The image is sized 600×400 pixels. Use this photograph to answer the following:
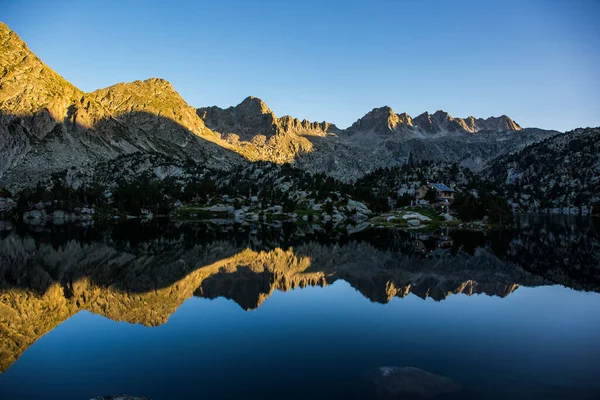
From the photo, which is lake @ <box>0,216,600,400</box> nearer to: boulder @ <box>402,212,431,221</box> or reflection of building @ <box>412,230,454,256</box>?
reflection of building @ <box>412,230,454,256</box>

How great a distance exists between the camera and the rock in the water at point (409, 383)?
60.3ft

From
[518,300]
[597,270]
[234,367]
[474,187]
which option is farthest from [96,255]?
[474,187]

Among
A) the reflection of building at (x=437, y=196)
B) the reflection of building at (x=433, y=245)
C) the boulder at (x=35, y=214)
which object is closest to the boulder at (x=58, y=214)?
the boulder at (x=35, y=214)

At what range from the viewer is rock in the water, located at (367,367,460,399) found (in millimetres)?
18375

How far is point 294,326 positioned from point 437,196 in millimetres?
141089

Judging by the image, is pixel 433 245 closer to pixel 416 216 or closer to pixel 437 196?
pixel 416 216

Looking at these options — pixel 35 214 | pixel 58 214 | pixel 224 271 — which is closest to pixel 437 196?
pixel 224 271


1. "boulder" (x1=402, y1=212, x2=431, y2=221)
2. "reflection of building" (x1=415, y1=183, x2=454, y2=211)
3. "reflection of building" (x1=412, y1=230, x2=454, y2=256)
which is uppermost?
"reflection of building" (x1=415, y1=183, x2=454, y2=211)

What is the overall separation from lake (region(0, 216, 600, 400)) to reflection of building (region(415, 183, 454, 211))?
94.4 metres

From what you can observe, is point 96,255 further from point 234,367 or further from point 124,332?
point 234,367

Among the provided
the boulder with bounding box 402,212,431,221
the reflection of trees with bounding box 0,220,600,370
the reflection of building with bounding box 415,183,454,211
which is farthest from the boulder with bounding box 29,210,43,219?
the reflection of building with bounding box 415,183,454,211

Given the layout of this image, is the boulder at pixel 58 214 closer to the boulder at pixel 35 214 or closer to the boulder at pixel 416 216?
the boulder at pixel 35 214

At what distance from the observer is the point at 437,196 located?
525ft

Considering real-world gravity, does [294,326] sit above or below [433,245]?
below
